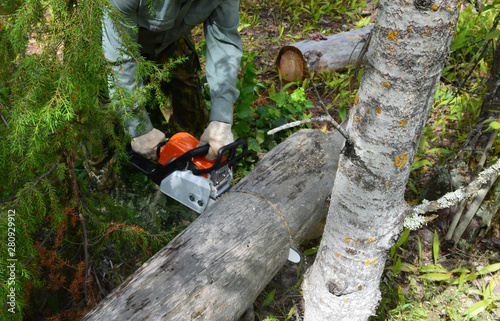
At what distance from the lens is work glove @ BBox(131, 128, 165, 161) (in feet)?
8.22

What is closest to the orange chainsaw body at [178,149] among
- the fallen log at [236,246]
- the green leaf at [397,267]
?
the fallen log at [236,246]

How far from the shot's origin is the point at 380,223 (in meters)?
1.51

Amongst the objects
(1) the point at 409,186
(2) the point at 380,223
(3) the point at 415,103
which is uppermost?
(3) the point at 415,103

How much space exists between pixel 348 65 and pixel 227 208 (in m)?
3.11

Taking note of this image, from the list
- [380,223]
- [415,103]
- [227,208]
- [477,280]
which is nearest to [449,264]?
[477,280]

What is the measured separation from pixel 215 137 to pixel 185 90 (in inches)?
39.8

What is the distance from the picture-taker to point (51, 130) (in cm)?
163

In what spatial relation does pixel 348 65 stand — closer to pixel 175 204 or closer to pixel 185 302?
pixel 175 204

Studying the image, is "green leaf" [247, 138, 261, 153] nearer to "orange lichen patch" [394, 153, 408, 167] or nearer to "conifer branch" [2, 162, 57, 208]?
"conifer branch" [2, 162, 57, 208]

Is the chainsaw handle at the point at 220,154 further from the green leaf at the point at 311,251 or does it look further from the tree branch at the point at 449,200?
the tree branch at the point at 449,200

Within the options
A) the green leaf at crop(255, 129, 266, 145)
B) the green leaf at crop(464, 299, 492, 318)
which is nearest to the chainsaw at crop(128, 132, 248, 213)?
the green leaf at crop(255, 129, 266, 145)

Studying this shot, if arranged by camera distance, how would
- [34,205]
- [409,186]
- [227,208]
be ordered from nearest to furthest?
1. [34,205]
2. [227,208]
3. [409,186]

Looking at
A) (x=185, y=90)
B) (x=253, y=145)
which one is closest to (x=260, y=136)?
(x=253, y=145)

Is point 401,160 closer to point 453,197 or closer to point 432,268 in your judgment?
point 453,197
